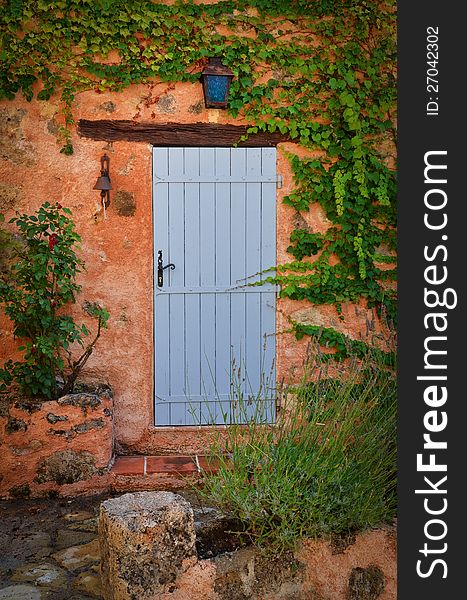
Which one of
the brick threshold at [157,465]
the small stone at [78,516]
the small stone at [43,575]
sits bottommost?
the small stone at [43,575]

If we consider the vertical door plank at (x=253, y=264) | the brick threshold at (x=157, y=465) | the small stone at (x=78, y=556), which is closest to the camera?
the small stone at (x=78, y=556)

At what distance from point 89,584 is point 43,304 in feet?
6.17

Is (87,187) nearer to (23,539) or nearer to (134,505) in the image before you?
(23,539)

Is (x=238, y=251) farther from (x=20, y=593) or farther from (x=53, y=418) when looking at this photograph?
(x=20, y=593)

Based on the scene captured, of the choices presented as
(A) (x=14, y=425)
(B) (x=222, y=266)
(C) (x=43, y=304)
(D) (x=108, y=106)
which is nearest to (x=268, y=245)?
(B) (x=222, y=266)

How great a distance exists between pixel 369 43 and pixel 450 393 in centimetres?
402

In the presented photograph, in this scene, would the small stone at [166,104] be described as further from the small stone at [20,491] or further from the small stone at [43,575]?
the small stone at [43,575]

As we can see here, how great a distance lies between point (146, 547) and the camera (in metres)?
2.77

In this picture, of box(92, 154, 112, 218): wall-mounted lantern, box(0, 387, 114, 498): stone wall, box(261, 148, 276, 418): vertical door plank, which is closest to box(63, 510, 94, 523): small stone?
box(0, 387, 114, 498): stone wall

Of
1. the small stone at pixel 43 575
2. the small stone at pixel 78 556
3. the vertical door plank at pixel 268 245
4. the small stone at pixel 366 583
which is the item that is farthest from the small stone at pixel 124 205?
the small stone at pixel 366 583

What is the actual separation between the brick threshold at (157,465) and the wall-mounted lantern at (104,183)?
181cm

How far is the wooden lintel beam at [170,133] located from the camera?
5191mm

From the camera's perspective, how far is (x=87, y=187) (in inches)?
205

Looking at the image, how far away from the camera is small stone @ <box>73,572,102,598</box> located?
3.25m
